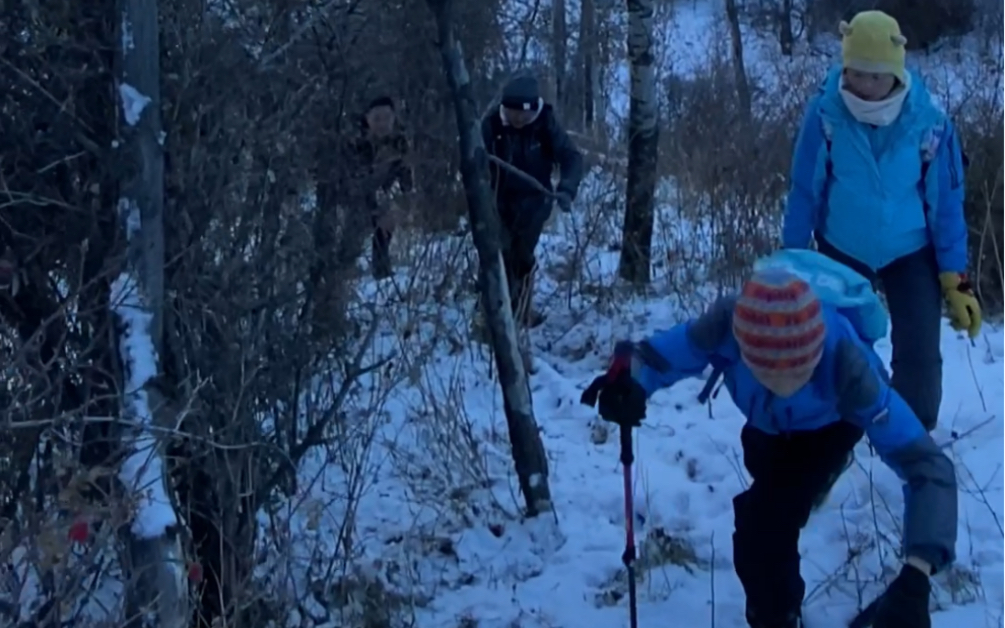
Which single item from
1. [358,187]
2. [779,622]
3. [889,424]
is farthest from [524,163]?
Answer: [889,424]

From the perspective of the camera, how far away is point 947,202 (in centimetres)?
457

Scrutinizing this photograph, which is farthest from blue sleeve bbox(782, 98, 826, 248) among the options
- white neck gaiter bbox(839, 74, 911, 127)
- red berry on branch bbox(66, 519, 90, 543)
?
red berry on branch bbox(66, 519, 90, 543)

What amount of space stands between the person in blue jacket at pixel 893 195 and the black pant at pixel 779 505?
1.02 m

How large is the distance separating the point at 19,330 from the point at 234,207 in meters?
0.61

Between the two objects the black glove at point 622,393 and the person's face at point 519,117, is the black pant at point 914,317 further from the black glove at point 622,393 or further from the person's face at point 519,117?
the person's face at point 519,117

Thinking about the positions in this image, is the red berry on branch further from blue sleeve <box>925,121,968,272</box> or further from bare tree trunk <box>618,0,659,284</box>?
bare tree trunk <box>618,0,659,284</box>

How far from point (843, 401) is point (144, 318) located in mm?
1626

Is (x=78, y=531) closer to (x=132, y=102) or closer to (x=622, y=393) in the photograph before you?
(x=132, y=102)

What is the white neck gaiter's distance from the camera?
4449mm

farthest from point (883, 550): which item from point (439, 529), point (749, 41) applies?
point (749, 41)

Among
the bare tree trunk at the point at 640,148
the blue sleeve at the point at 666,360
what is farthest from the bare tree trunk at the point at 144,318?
the bare tree trunk at the point at 640,148

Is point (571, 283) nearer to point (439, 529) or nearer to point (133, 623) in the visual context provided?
point (439, 529)

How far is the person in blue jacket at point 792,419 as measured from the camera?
10.0 ft

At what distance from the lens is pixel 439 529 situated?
493 centimetres
